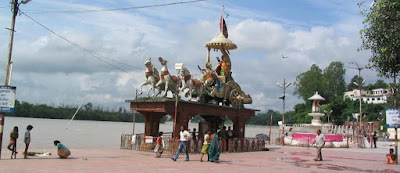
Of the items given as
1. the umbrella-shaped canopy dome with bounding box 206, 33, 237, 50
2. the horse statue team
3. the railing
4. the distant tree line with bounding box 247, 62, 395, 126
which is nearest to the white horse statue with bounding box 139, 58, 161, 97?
the horse statue team

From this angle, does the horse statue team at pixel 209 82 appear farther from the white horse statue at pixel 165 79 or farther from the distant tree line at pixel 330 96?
the distant tree line at pixel 330 96

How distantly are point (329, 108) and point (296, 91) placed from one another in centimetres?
1124

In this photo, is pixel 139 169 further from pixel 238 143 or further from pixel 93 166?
pixel 238 143

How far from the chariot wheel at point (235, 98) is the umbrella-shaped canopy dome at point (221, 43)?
8.73 feet

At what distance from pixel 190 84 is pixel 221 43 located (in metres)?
3.99

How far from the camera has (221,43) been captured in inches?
849

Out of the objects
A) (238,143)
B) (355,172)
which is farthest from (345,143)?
(355,172)

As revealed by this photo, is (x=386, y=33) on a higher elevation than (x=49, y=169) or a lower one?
higher

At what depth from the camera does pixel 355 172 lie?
13.7m

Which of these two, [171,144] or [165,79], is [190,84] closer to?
[165,79]

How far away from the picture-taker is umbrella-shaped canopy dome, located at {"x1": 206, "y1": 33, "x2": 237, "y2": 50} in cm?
2162

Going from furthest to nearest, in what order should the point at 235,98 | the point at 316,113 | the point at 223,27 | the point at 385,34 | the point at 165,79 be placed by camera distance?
1. the point at 316,113
2. the point at 223,27
3. the point at 235,98
4. the point at 165,79
5. the point at 385,34

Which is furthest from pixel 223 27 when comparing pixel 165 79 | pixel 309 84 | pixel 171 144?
pixel 309 84

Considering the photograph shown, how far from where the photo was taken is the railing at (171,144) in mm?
18061
